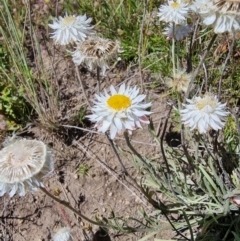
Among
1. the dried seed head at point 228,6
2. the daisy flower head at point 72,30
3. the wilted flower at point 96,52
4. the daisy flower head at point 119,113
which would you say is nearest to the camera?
the dried seed head at point 228,6

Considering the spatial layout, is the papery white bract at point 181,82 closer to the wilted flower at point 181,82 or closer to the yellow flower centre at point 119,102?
the wilted flower at point 181,82

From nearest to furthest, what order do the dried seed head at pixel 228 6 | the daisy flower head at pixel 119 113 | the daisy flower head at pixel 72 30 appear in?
1. the dried seed head at pixel 228 6
2. the daisy flower head at pixel 119 113
3. the daisy flower head at pixel 72 30

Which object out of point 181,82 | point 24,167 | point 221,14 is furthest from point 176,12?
point 24,167

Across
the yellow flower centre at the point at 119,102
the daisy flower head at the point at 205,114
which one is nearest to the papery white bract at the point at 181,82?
the daisy flower head at the point at 205,114

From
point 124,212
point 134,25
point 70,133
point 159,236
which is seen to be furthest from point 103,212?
point 134,25

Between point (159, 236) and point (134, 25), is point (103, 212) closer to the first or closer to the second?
point (159, 236)

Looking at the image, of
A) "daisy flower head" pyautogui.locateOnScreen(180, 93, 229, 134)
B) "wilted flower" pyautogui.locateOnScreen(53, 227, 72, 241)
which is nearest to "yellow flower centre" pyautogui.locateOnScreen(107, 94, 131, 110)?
"daisy flower head" pyautogui.locateOnScreen(180, 93, 229, 134)

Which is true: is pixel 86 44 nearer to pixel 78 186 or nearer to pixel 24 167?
pixel 24 167
